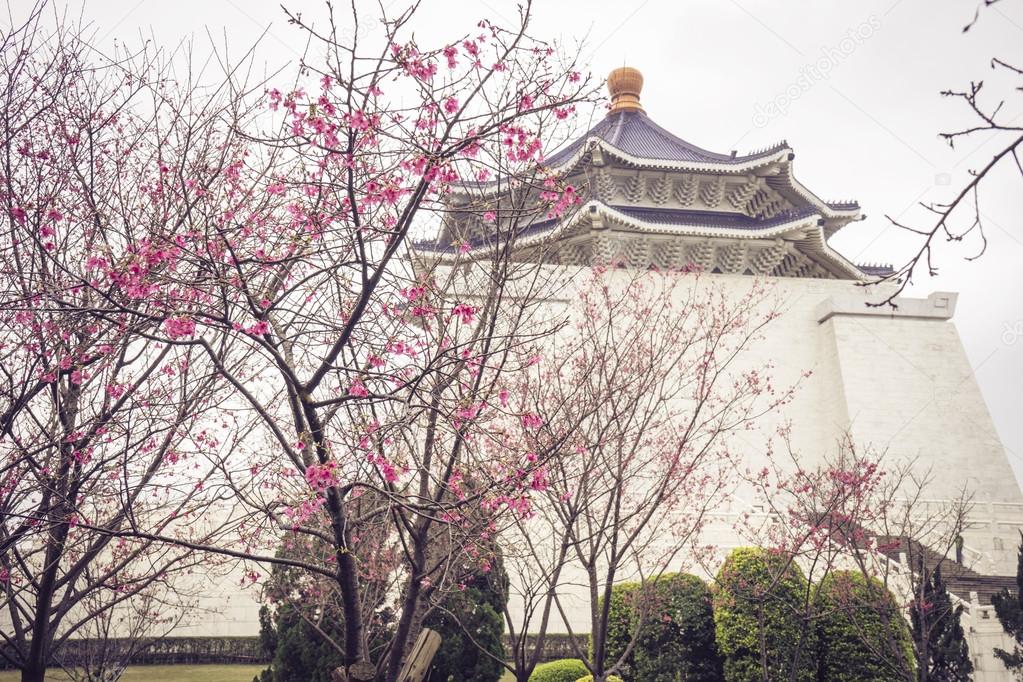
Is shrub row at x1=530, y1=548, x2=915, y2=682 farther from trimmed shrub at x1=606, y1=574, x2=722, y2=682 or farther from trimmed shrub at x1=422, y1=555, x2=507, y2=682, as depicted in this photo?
trimmed shrub at x1=422, y1=555, x2=507, y2=682

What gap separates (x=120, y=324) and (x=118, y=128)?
2.44m

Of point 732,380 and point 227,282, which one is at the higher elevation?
point 732,380

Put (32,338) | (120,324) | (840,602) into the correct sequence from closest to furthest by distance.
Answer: (120,324) → (32,338) → (840,602)

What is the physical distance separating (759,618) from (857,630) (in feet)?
3.24

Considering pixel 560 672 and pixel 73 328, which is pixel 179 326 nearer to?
pixel 73 328

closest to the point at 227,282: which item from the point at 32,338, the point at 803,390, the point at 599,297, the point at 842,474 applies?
the point at 32,338

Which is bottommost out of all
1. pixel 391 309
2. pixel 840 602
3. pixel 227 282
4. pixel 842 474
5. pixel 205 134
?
pixel 840 602

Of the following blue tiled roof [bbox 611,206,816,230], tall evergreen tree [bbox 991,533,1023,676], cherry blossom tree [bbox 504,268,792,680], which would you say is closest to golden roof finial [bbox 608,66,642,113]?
blue tiled roof [bbox 611,206,816,230]

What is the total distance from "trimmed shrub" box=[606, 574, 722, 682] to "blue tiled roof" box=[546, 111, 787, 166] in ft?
45.0

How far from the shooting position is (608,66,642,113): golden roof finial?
2547cm

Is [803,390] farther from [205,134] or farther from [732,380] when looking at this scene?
[205,134]

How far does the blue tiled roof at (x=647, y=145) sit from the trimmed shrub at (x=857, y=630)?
14.4m

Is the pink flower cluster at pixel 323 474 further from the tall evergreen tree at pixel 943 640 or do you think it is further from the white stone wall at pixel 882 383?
the white stone wall at pixel 882 383

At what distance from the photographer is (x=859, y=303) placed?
20.4 m
